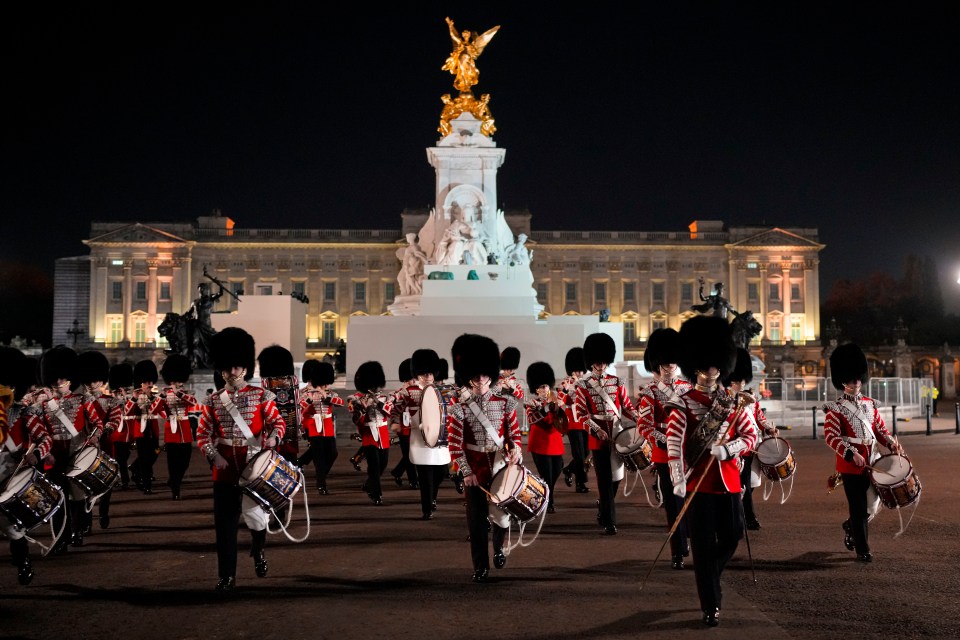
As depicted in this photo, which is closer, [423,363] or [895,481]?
[895,481]

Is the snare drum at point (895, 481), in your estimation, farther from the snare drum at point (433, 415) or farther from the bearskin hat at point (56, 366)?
the bearskin hat at point (56, 366)

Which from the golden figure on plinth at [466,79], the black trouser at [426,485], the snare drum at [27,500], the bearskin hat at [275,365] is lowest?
the black trouser at [426,485]

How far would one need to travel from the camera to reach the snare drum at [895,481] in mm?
7540

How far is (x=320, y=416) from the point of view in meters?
13.4

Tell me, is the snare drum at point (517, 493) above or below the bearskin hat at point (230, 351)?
below

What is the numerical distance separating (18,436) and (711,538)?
232 inches

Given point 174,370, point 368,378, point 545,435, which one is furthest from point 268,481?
point 174,370

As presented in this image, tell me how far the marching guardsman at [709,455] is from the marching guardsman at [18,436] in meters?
5.06

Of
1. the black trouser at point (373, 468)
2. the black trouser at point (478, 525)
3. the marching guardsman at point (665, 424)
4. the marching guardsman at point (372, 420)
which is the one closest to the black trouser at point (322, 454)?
the marching guardsman at point (372, 420)

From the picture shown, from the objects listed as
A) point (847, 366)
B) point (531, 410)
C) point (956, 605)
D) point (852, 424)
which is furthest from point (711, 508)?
point (531, 410)

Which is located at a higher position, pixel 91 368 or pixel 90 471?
pixel 91 368

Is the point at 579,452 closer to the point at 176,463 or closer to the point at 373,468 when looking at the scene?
the point at 373,468

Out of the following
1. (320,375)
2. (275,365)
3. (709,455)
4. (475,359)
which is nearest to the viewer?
(709,455)

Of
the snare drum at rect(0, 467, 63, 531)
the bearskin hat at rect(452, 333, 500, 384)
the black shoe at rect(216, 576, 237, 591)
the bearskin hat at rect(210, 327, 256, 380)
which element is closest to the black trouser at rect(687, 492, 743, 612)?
Result: the bearskin hat at rect(452, 333, 500, 384)
